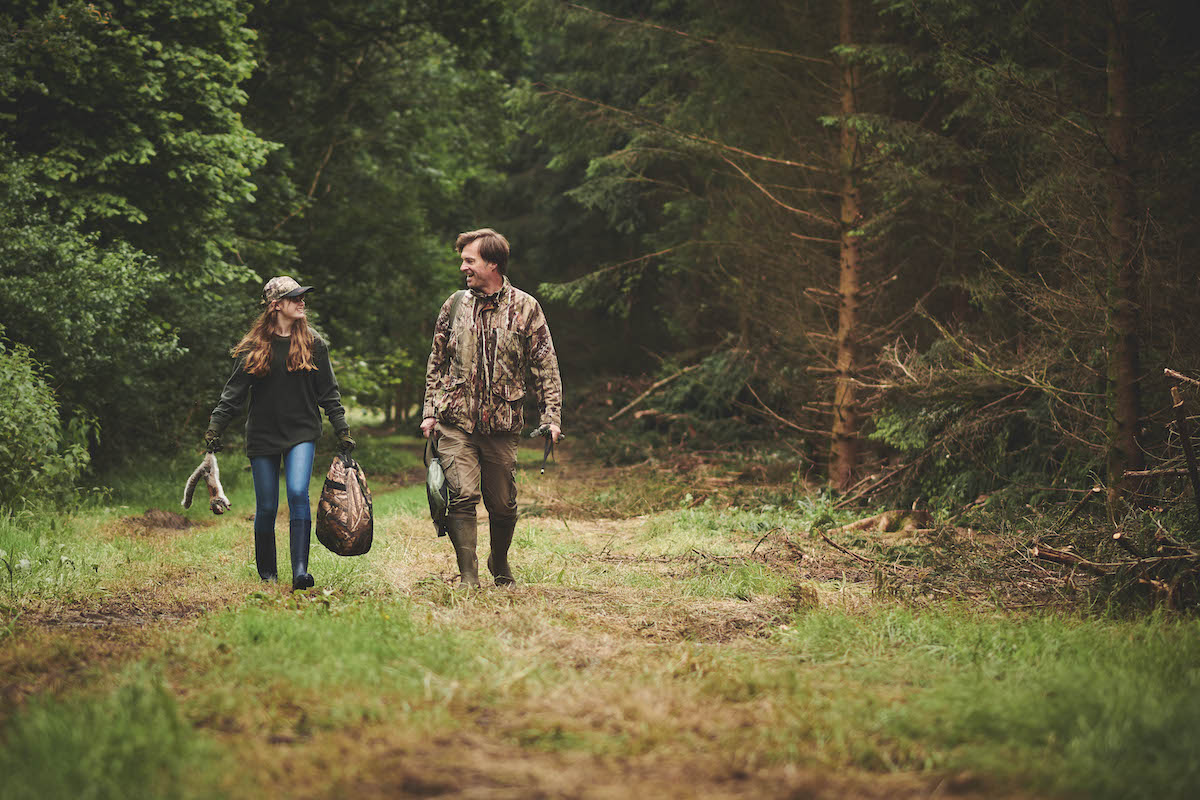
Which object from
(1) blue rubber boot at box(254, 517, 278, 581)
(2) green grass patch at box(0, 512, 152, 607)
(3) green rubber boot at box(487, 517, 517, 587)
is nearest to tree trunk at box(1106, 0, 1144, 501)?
(3) green rubber boot at box(487, 517, 517, 587)

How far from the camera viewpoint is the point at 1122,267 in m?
7.14

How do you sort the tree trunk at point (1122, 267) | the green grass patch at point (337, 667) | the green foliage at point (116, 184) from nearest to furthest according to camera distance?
the green grass patch at point (337, 667) < the tree trunk at point (1122, 267) < the green foliage at point (116, 184)

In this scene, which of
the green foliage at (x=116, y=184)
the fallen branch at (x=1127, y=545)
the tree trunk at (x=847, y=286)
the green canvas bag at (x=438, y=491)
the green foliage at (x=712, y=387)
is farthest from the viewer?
the green foliage at (x=712, y=387)

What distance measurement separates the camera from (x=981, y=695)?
3797mm

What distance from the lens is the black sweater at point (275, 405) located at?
20.3 feet

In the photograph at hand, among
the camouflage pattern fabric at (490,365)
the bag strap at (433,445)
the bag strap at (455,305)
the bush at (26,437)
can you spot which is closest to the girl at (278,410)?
the bag strap at (433,445)

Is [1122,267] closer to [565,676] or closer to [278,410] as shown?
[565,676]

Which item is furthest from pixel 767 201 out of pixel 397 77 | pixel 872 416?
pixel 397 77

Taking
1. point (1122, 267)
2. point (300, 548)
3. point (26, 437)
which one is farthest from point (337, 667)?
point (26, 437)

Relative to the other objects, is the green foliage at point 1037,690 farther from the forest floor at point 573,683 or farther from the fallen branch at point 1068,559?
the fallen branch at point 1068,559

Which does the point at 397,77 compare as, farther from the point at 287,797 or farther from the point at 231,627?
the point at 287,797

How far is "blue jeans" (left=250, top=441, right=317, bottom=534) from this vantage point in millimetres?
6188

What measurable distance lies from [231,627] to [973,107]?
28.6ft

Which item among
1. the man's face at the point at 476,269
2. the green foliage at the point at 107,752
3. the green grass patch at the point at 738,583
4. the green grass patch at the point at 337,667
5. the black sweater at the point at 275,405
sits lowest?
the green grass patch at the point at 738,583
